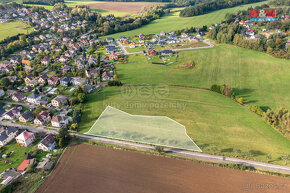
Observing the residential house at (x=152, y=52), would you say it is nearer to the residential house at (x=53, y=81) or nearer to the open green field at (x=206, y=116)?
the open green field at (x=206, y=116)

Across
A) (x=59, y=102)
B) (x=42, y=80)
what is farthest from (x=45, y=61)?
(x=59, y=102)

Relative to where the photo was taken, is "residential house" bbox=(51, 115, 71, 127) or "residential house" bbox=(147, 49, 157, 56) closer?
"residential house" bbox=(51, 115, 71, 127)

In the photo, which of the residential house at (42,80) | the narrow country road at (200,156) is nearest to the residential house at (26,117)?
the narrow country road at (200,156)

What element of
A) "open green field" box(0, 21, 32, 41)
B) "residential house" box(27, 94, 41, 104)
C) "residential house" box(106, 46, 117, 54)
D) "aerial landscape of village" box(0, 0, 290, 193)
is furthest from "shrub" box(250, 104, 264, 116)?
"open green field" box(0, 21, 32, 41)

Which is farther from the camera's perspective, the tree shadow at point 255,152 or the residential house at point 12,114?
the residential house at point 12,114

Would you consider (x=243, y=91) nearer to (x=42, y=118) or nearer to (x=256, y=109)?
(x=256, y=109)

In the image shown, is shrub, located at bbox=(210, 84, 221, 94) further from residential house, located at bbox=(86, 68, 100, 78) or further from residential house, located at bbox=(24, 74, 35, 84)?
residential house, located at bbox=(24, 74, 35, 84)
